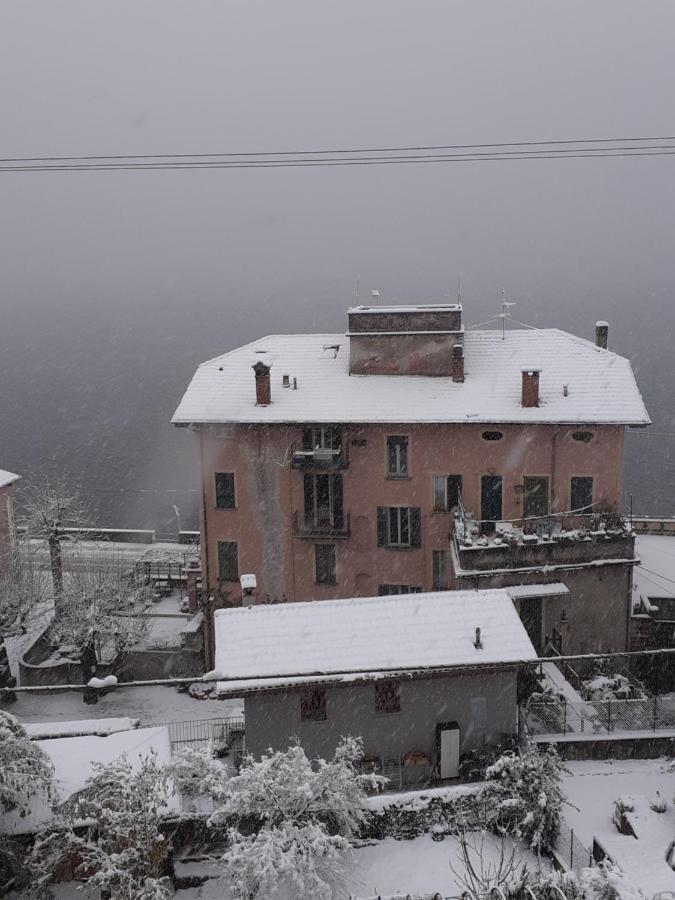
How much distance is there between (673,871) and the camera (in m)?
17.8

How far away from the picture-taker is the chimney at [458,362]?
34156 mm

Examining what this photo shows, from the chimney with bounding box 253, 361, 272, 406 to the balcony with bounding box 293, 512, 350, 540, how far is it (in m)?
4.93

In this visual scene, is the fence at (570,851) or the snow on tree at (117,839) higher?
the snow on tree at (117,839)

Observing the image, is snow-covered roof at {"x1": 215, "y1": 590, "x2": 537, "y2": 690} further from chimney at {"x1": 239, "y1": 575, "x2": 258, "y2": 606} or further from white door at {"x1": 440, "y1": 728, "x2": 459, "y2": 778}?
chimney at {"x1": 239, "y1": 575, "x2": 258, "y2": 606}

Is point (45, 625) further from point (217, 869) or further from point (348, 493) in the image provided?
point (217, 869)

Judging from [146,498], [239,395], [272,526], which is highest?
[239,395]

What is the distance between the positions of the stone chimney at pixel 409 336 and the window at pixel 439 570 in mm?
7439

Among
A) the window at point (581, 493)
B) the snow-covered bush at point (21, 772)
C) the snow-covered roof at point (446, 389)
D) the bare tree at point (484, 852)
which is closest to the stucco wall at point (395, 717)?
the bare tree at point (484, 852)

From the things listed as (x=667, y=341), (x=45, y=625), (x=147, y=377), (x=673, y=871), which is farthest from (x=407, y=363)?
(x=667, y=341)

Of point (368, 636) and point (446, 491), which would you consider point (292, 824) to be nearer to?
point (368, 636)

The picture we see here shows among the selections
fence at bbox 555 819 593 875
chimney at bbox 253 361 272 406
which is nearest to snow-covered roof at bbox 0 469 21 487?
chimney at bbox 253 361 272 406

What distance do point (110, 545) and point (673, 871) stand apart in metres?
36.4

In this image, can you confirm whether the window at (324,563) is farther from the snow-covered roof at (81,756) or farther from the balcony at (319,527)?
the snow-covered roof at (81,756)

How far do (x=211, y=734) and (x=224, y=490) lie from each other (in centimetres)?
1221
